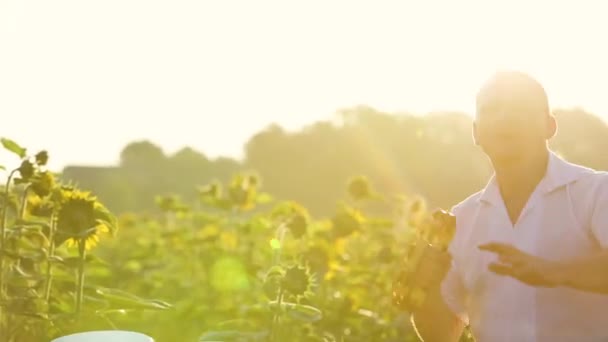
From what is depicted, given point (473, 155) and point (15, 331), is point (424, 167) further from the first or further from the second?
point (15, 331)

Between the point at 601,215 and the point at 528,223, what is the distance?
21 centimetres

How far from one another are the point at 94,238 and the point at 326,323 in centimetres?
170

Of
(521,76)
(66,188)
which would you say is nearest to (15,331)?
(66,188)

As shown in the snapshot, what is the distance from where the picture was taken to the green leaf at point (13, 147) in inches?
123

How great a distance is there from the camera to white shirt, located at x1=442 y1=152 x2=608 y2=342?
2.44m

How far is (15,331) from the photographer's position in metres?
3.07

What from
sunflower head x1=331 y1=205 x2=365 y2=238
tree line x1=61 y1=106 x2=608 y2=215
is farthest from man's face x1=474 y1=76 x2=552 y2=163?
tree line x1=61 y1=106 x2=608 y2=215

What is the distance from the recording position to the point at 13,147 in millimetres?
3143

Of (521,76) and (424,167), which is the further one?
(424,167)

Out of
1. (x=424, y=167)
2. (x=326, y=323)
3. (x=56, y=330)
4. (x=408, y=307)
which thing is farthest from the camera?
(x=424, y=167)

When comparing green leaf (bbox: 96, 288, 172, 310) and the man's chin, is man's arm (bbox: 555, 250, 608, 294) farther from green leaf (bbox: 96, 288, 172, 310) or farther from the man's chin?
green leaf (bbox: 96, 288, 172, 310)

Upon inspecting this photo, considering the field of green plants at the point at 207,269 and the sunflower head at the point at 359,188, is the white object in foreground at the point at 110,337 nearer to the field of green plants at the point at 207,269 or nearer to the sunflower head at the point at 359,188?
the field of green plants at the point at 207,269

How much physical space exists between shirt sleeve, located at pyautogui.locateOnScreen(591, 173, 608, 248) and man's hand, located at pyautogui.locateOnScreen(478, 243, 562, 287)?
27cm

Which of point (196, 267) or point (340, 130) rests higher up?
point (340, 130)
